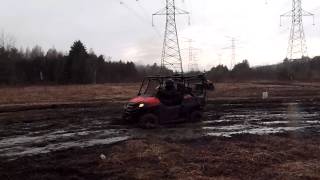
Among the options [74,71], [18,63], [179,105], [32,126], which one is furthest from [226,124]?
[18,63]

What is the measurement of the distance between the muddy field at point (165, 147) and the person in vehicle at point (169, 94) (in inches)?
39.4

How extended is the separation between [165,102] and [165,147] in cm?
593

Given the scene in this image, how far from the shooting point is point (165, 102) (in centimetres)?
1909

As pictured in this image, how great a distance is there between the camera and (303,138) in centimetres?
1498

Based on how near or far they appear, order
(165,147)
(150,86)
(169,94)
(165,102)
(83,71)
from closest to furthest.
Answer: (165,147) → (169,94) → (165,102) → (150,86) → (83,71)

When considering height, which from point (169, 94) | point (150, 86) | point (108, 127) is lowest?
point (108, 127)

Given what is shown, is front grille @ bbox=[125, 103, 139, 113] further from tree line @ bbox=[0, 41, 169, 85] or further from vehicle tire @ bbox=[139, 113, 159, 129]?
tree line @ bbox=[0, 41, 169, 85]

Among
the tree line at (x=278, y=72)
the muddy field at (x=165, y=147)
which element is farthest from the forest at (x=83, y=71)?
the muddy field at (x=165, y=147)

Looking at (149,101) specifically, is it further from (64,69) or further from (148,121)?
(64,69)

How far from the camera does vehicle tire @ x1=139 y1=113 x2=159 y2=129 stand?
18500 millimetres

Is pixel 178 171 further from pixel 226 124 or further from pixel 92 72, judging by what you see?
pixel 92 72

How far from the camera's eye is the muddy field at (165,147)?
10352 mm

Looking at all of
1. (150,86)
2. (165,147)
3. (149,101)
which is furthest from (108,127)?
(165,147)

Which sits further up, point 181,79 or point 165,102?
point 181,79
